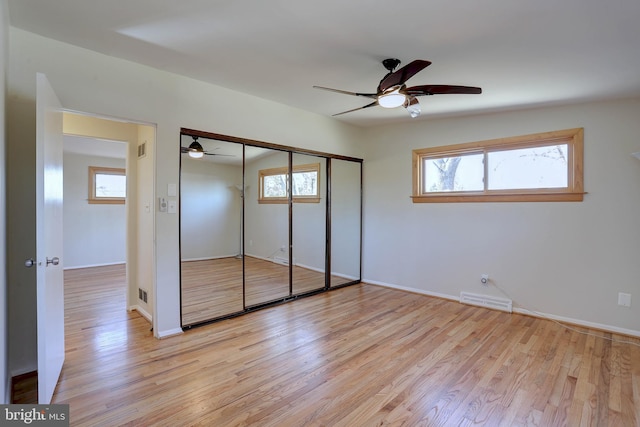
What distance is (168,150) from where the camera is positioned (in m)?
2.98

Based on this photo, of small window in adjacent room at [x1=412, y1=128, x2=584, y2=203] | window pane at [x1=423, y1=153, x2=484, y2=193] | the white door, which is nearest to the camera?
the white door

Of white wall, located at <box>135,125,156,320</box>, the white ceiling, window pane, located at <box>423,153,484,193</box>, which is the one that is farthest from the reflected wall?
window pane, located at <box>423,153,484,193</box>

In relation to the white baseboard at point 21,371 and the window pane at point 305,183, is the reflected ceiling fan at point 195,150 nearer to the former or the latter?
the window pane at point 305,183

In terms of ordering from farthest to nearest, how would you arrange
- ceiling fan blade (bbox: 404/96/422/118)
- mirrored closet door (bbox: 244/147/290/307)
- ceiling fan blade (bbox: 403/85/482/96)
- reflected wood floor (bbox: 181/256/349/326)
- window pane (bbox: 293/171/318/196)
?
1. window pane (bbox: 293/171/318/196)
2. mirrored closet door (bbox: 244/147/290/307)
3. reflected wood floor (bbox: 181/256/349/326)
4. ceiling fan blade (bbox: 404/96/422/118)
5. ceiling fan blade (bbox: 403/85/482/96)

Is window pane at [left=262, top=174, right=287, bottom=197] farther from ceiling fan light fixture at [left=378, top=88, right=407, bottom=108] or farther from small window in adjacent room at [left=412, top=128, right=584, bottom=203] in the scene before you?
small window in adjacent room at [left=412, top=128, right=584, bottom=203]

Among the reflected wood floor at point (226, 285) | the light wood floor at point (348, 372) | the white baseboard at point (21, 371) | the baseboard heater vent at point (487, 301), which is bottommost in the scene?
the light wood floor at point (348, 372)

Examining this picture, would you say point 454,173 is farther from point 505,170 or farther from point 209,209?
point 209,209

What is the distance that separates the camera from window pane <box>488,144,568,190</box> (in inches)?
139

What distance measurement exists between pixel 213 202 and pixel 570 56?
136 inches

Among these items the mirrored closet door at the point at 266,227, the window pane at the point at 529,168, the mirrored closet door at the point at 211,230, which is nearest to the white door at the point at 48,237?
the mirrored closet door at the point at 211,230

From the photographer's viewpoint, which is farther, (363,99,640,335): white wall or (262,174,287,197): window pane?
(262,174,287,197): window pane

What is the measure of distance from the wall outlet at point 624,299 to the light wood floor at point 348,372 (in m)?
0.35

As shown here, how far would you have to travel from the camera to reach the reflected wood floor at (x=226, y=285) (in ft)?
10.7

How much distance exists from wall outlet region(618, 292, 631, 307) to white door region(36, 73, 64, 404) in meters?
4.84
